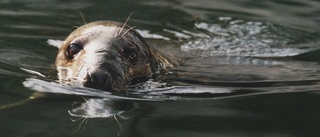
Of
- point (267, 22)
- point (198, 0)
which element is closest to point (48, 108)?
point (267, 22)

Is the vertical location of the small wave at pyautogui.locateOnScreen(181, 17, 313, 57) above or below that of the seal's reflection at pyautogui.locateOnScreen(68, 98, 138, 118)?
above

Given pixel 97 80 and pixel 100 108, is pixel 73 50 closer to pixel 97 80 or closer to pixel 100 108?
pixel 97 80

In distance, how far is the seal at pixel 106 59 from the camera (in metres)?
4.97

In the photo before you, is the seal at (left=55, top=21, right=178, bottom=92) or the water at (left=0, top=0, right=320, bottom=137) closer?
the water at (left=0, top=0, right=320, bottom=137)

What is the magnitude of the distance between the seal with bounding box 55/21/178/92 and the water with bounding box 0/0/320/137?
0.32 ft

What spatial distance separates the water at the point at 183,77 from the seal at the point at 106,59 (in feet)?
0.32

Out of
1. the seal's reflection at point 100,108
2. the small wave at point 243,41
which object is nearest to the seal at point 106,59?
the seal's reflection at point 100,108

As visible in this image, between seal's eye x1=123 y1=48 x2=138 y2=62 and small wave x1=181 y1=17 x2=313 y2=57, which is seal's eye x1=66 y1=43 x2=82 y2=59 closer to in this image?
A: seal's eye x1=123 y1=48 x2=138 y2=62

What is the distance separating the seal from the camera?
497 centimetres

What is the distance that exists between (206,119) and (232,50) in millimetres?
3100

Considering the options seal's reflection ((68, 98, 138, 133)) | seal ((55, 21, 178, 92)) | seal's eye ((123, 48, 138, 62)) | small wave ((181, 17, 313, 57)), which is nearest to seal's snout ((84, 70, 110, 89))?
seal ((55, 21, 178, 92))

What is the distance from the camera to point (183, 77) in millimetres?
5828

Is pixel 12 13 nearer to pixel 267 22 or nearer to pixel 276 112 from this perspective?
pixel 267 22

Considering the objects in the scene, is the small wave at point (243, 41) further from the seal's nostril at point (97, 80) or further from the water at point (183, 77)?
the seal's nostril at point (97, 80)
